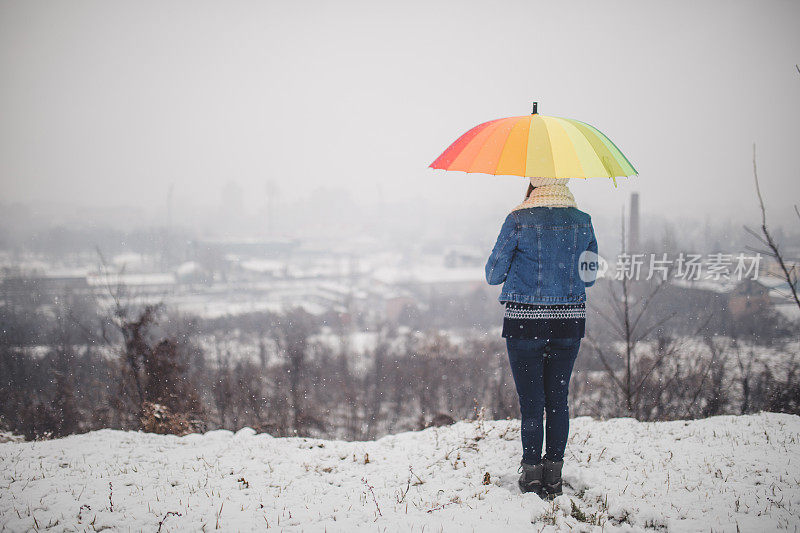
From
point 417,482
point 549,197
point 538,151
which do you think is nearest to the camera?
point 538,151

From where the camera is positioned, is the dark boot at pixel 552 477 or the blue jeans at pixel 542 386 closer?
the blue jeans at pixel 542 386

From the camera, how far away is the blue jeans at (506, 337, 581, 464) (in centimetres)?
295

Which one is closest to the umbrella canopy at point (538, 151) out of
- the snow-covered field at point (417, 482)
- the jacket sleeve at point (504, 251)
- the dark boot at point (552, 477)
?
the jacket sleeve at point (504, 251)

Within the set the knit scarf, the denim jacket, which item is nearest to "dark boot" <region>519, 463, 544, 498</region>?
the denim jacket

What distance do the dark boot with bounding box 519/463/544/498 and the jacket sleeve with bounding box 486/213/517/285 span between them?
1.36 m

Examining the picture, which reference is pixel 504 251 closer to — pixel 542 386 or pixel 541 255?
pixel 541 255

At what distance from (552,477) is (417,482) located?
1039 millimetres

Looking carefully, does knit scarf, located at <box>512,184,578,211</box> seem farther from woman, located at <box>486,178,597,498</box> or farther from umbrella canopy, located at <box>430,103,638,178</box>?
umbrella canopy, located at <box>430,103,638,178</box>

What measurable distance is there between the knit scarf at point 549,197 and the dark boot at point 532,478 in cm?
183

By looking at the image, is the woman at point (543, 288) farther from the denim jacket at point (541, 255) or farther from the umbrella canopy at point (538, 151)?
the umbrella canopy at point (538, 151)

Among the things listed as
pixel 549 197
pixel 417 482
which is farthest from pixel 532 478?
pixel 549 197

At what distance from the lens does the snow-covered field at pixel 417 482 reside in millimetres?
2807

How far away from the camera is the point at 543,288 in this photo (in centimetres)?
291

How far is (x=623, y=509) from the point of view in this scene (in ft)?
9.32
